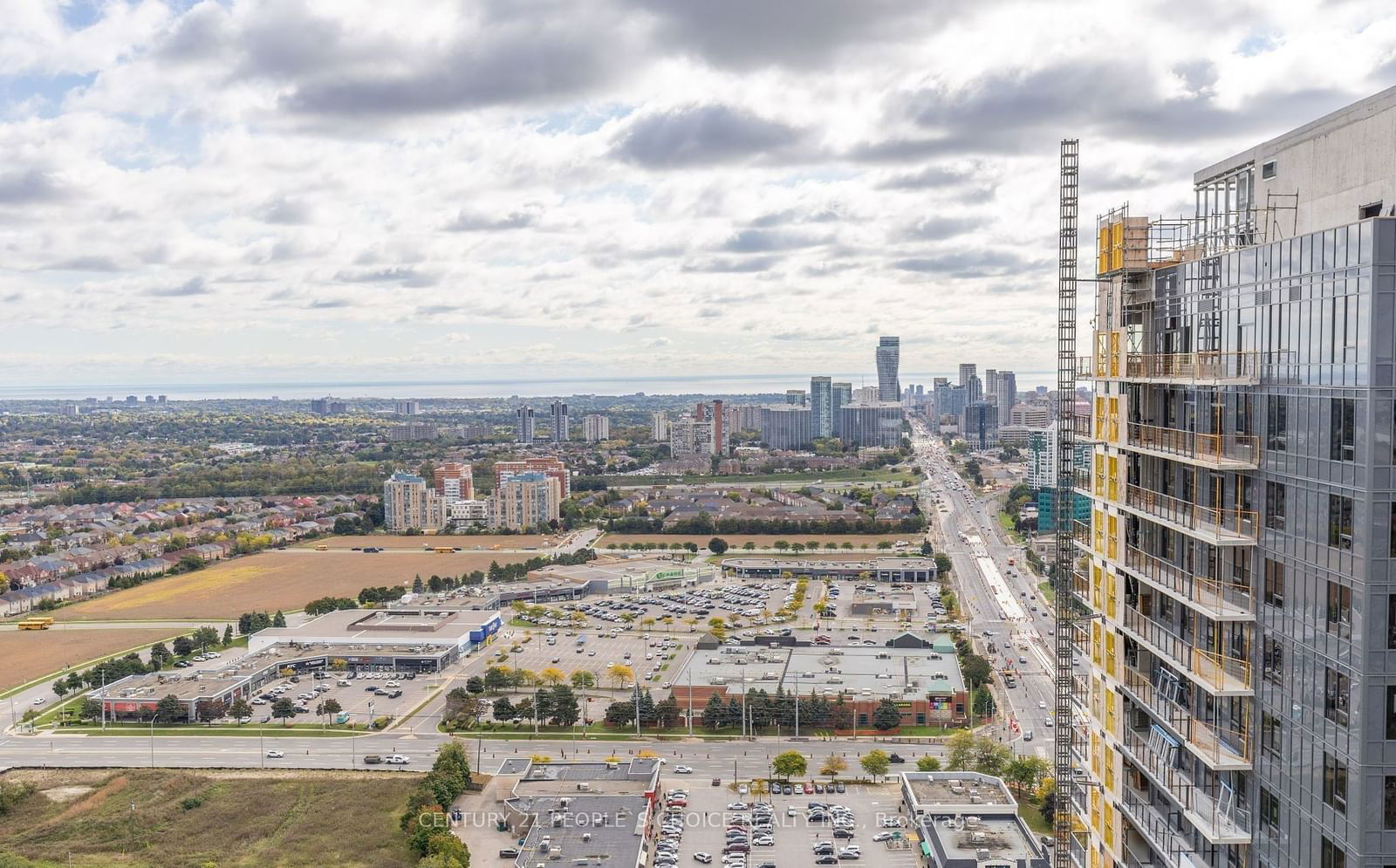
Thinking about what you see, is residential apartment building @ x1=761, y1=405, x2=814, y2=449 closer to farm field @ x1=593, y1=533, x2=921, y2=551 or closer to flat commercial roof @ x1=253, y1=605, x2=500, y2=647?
farm field @ x1=593, y1=533, x2=921, y2=551

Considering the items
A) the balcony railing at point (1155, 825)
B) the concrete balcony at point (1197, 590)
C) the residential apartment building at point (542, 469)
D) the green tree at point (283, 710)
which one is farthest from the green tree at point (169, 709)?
the residential apartment building at point (542, 469)

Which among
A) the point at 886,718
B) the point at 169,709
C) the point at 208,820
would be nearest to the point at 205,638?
the point at 169,709

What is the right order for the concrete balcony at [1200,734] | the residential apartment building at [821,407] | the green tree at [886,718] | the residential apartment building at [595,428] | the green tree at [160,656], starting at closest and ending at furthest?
1. the concrete balcony at [1200,734]
2. the green tree at [886,718]
3. the green tree at [160,656]
4. the residential apartment building at [821,407]
5. the residential apartment building at [595,428]

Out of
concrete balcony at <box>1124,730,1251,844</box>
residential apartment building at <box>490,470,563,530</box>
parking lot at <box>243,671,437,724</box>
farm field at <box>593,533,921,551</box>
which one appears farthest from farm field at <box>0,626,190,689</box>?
concrete balcony at <box>1124,730,1251,844</box>

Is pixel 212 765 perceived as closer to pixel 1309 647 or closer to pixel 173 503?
pixel 1309 647

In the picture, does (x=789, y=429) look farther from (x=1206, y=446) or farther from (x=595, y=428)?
(x=1206, y=446)

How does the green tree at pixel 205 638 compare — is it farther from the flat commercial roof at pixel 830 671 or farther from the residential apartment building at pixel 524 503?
the residential apartment building at pixel 524 503
